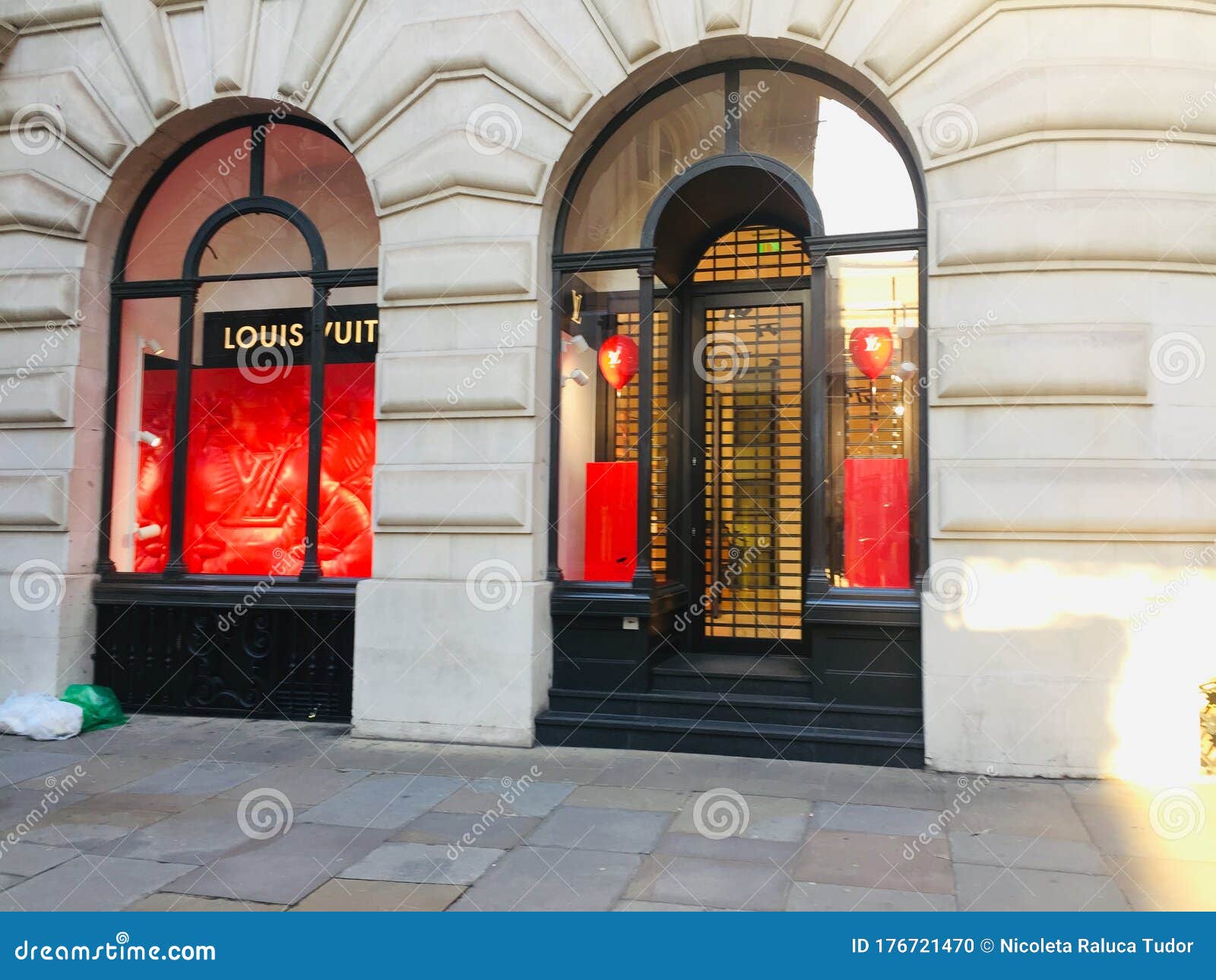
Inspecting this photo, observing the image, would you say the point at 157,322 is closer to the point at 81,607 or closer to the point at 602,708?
the point at 81,607

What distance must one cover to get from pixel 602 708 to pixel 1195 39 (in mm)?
6961

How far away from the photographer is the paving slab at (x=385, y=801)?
21.5ft

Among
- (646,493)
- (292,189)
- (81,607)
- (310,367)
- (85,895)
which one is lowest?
(85,895)

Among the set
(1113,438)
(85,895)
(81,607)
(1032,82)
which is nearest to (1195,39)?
(1032,82)

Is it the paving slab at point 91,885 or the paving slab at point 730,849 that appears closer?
the paving slab at point 91,885

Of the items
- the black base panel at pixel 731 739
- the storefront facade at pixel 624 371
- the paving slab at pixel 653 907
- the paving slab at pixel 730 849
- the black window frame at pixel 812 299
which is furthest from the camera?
the black window frame at pixel 812 299

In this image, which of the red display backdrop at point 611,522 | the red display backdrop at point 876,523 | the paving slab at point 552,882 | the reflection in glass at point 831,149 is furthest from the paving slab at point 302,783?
the reflection in glass at point 831,149

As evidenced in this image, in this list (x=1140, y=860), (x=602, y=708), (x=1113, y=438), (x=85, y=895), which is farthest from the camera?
(x=602, y=708)

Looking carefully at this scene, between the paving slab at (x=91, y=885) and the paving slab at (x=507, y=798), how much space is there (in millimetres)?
1836

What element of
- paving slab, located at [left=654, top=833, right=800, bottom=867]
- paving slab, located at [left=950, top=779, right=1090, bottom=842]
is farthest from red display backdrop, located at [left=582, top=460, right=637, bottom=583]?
paving slab, located at [left=950, top=779, right=1090, bottom=842]

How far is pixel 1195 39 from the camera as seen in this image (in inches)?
304

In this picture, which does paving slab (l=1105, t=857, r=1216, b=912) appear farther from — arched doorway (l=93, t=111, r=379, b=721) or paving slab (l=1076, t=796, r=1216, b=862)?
arched doorway (l=93, t=111, r=379, b=721)

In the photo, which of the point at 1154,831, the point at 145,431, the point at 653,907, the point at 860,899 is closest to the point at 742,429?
the point at 1154,831

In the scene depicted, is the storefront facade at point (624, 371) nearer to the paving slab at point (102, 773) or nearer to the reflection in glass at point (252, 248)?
the reflection in glass at point (252, 248)
